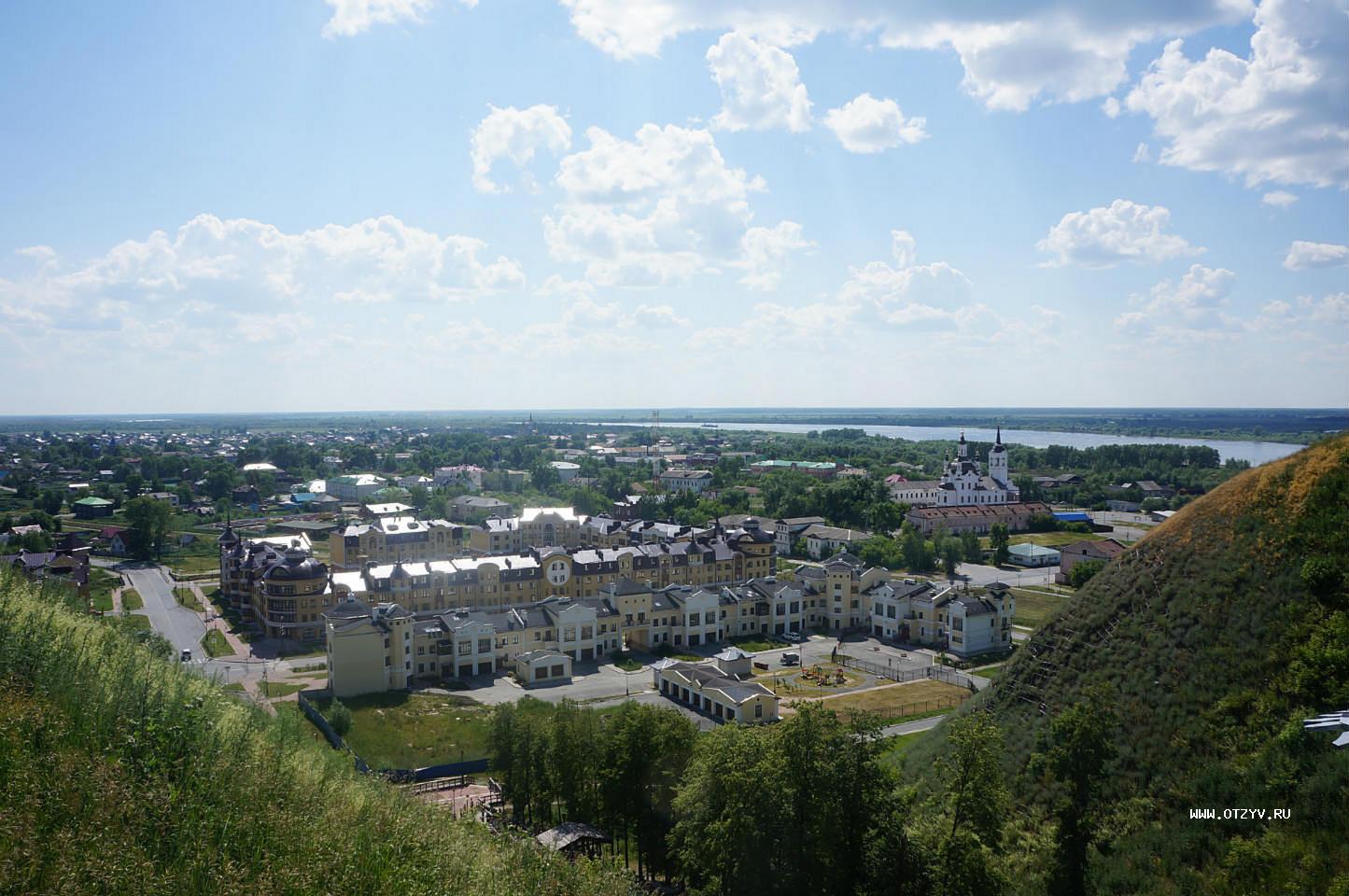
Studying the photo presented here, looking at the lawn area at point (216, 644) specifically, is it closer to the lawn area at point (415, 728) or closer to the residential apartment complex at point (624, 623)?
the residential apartment complex at point (624, 623)

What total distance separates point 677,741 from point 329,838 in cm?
918

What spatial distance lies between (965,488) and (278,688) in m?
64.8

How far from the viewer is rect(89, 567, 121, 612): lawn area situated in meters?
44.7

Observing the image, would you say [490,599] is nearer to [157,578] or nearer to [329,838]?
[157,578]

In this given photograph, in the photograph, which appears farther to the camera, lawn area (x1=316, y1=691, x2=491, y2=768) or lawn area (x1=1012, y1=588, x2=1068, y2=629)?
lawn area (x1=1012, y1=588, x2=1068, y2=629)

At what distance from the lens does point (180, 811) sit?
33.8 ft

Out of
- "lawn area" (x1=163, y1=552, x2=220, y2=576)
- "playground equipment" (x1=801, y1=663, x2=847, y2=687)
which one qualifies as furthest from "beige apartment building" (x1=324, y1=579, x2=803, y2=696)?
"lawn area" (x1=163, y1=552, x2=220, y2=576)

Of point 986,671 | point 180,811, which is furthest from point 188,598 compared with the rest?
point 180,811

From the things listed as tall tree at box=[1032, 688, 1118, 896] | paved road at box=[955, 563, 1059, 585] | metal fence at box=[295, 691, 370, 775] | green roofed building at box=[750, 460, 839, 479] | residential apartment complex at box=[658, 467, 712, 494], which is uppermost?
tall tree at box=[1032, 688, 1118, 896]

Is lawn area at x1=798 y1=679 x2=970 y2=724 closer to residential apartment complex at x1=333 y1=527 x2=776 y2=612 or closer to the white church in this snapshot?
residential apartment complex at x1=333 y1=527 x2=776 y2=612

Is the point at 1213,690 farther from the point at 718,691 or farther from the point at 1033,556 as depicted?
the point at 1033,556

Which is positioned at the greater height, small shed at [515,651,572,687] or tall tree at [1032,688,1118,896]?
tall tree at [1032,688,1118,896]

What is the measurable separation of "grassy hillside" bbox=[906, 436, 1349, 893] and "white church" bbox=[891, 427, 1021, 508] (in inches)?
2334

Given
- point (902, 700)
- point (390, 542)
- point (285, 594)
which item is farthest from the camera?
point (390, 542)
